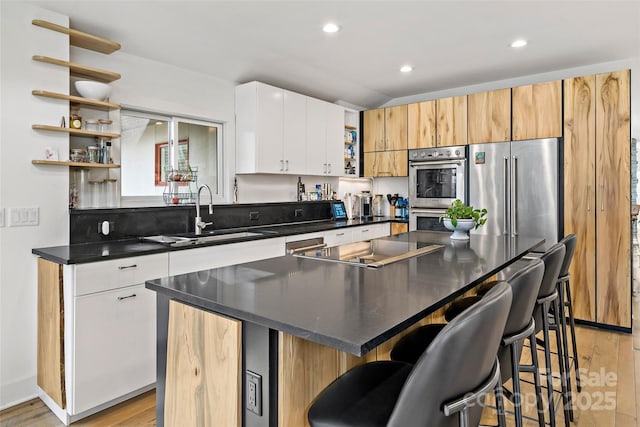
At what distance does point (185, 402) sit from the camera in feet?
4.75

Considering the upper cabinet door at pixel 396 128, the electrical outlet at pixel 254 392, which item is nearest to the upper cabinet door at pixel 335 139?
the upper cabinet door at pixel 396 128

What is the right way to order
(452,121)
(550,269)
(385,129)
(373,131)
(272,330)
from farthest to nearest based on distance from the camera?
(373,131) < (385,129) < (452,121) < (550,269) < (272,330)

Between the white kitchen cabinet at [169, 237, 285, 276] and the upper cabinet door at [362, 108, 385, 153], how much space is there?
217 centimetres

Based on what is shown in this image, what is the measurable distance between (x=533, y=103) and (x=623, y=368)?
238 centimetres

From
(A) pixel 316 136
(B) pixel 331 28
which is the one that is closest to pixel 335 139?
(A) pixel 316 136

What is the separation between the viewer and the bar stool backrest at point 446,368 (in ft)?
2.93

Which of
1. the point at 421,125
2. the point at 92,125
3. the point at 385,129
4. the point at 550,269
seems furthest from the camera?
the point at 385,129

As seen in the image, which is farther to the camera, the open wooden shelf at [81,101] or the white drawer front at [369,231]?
the white drawer front at [369,231]

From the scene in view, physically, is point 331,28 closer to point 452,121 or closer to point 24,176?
point 452,121

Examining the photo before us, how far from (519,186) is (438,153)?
3.04 ft

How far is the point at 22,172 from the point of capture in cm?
247

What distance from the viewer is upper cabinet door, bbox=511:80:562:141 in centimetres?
376

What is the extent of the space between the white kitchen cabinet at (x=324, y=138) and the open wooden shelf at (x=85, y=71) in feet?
6.57

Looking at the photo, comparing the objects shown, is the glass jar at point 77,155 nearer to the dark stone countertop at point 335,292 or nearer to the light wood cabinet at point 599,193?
the dark stone countertop at point 335,292
